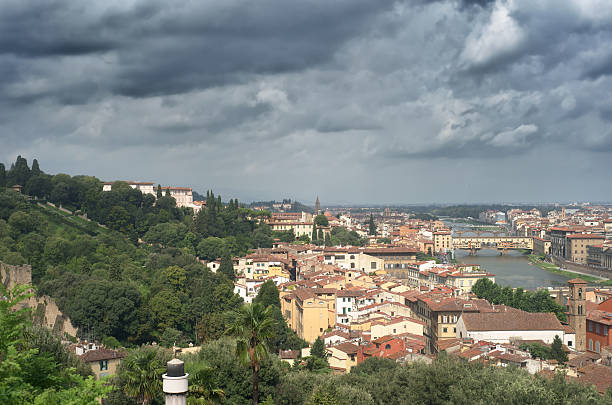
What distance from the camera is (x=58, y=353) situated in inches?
471

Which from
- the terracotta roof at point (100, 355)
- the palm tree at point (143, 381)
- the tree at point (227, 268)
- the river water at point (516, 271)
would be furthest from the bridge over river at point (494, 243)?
the palm tree at point (143, 381)

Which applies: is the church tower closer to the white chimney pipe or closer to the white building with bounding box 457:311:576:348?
the white building with bounding box 457:311:576:348

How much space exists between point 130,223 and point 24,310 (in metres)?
38.3

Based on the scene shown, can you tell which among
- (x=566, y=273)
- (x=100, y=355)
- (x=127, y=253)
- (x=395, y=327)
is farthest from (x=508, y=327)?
(x=566, y=273)

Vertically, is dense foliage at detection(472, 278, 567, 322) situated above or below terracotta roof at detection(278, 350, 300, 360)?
above

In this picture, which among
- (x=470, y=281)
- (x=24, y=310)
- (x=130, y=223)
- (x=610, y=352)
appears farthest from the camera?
(x=130, y=223)

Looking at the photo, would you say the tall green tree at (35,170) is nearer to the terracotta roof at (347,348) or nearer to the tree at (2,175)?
the tree at (2,175)

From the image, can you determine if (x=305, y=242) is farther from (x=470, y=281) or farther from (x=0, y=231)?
(x=0, y=231)

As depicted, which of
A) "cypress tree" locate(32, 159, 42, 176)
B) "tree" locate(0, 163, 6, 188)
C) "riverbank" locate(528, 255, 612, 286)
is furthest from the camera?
"riverbank" locate(528, 255, 612, 286)

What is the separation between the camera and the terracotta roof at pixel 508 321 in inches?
862

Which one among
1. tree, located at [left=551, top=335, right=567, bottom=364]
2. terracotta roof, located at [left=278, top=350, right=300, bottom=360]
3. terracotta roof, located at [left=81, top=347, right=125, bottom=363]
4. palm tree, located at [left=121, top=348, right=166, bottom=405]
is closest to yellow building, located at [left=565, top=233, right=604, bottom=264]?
tree, located at [left=551, top=335, right=567, bottom=364]

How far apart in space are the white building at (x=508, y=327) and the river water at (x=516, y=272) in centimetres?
2120

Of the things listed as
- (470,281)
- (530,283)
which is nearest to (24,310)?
(470,281)

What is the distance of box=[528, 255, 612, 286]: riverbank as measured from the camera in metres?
49.2
